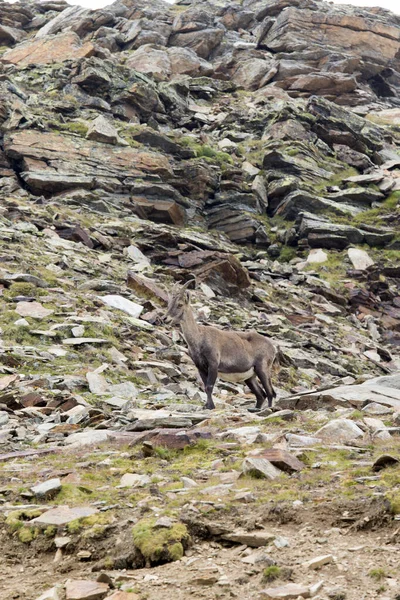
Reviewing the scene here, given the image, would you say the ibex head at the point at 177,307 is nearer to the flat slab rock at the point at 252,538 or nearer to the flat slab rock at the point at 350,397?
the flat slab rock at the point at 350,397

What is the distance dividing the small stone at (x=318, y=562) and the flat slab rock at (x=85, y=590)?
1673 mm

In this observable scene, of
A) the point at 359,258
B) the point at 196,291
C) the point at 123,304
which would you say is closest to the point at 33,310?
the point at 123,304

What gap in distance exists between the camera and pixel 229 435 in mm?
10641

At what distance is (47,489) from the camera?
7.95 m

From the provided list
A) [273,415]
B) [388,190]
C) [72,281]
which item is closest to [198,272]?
[72,281]

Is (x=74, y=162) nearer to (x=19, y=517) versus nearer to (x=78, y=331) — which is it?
(x=78, y=331)

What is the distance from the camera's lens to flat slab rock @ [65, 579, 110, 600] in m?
5.41

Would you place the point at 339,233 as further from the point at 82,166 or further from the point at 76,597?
the point at 76,597

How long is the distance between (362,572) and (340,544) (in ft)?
2.16

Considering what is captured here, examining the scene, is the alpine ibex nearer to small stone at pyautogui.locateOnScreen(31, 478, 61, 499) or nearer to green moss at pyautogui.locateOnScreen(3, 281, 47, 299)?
small stone at pyautogui.locateOnScreen(31, 478, 61, 499)

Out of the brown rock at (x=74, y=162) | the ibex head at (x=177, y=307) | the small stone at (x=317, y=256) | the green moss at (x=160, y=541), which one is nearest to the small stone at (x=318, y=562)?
the green moss at (x=160, y=541)

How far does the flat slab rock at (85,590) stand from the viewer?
17.8ft

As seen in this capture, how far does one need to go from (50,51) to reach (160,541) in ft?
218

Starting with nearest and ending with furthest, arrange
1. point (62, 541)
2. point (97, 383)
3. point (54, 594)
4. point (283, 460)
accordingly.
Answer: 1. point (54, 594)
2. point (62, 541)
3. point (283, 460)
4. point (97, 383)
